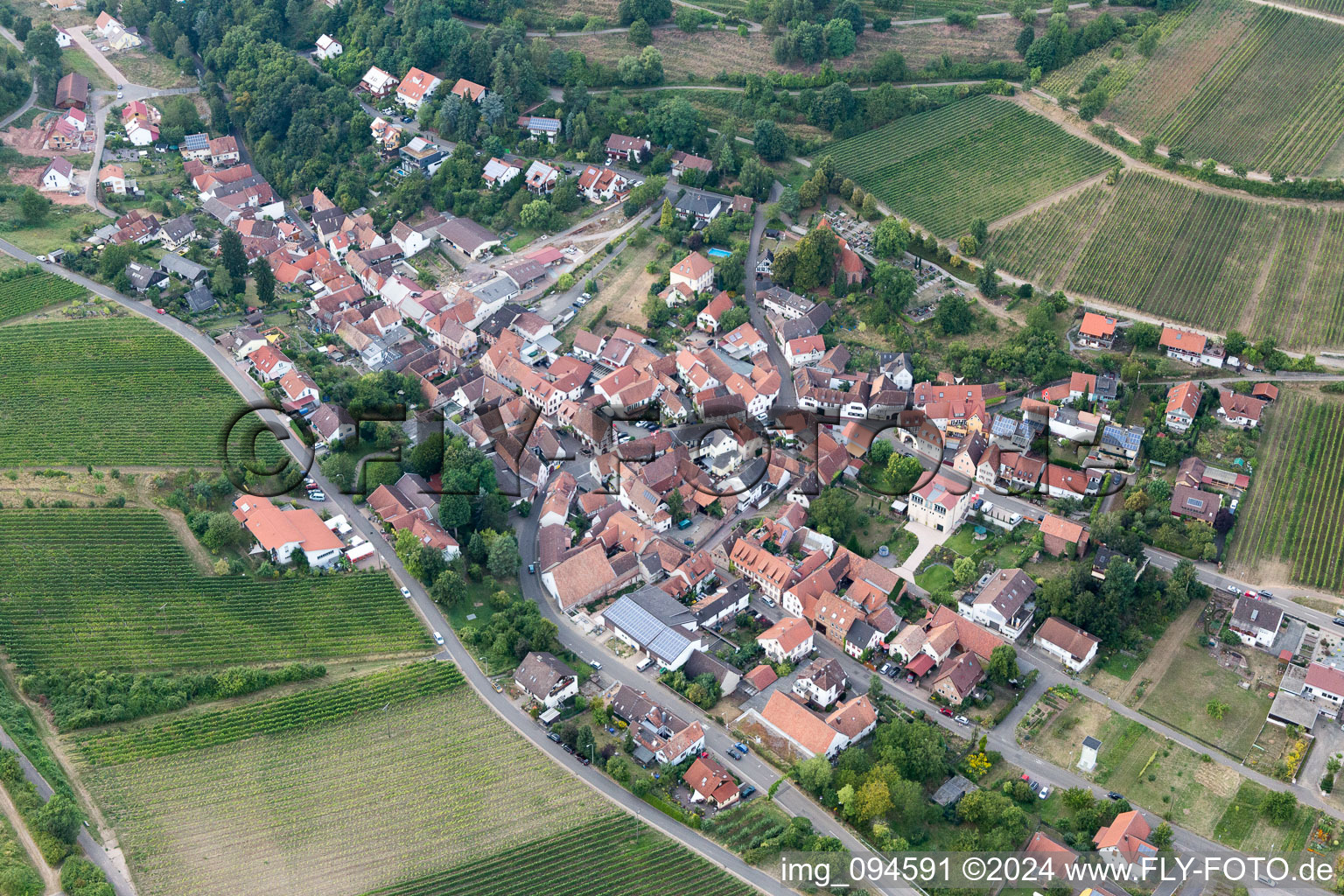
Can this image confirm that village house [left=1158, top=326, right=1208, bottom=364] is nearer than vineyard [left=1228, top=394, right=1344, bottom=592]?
No

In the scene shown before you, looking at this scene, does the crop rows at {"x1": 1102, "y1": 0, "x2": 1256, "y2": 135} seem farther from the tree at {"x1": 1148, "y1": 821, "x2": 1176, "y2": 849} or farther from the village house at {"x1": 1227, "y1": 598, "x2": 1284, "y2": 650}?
the tree at {"x1": 1148, "y1": 821, "x2": 1176, "y2": 849}

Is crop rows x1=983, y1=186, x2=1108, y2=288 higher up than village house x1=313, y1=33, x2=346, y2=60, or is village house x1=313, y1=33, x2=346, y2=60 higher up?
village house x1=313, y1=33, x2=346, y2=60

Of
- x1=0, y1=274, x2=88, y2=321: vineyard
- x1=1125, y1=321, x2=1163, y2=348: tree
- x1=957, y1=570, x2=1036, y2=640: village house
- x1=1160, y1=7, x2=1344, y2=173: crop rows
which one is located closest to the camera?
x1=957, y1=570, x2=1036, y2=640: village house

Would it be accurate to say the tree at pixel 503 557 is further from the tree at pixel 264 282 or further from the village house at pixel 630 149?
the village house at pixel 630 149

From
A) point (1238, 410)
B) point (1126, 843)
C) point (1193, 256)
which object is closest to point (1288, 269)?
point (1193, 256)

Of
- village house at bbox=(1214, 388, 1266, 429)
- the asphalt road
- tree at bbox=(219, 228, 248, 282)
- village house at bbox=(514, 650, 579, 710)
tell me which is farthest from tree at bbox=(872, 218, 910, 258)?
tree at bbox=(219, 228, 248, 282)

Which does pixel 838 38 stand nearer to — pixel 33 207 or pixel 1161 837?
pixel 33 207

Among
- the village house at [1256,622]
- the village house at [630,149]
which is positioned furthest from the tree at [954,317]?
the village house at [630,149]
